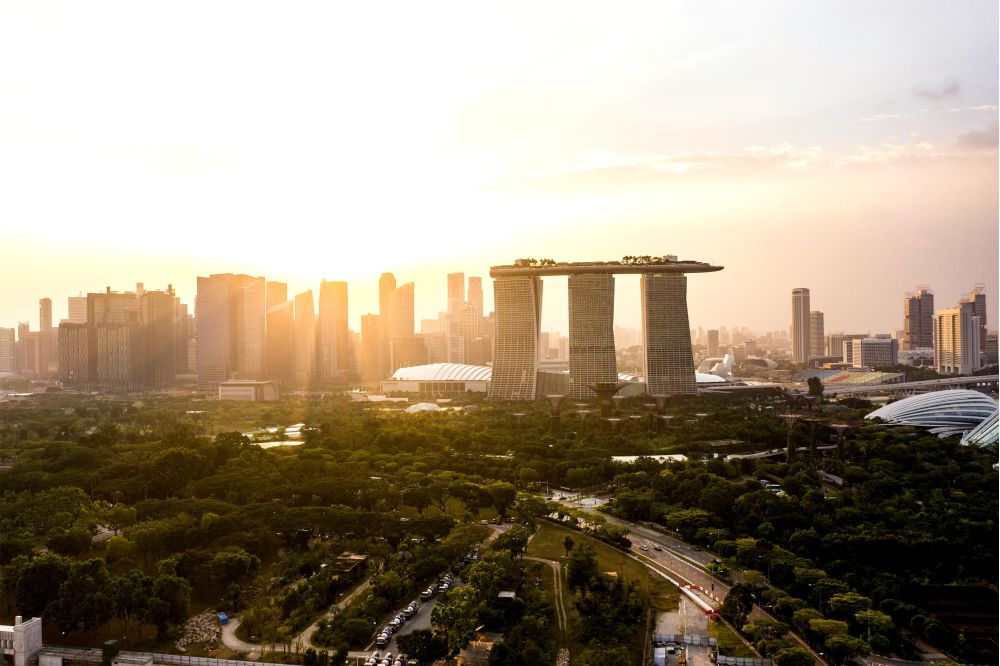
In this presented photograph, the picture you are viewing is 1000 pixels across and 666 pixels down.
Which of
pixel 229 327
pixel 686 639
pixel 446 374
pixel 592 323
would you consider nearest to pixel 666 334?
pixel 592 323

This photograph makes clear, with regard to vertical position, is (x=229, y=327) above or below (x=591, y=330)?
above

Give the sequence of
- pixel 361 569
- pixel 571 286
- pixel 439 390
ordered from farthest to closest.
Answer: pixel 439 390
pixel 571 286
pixel 361 569

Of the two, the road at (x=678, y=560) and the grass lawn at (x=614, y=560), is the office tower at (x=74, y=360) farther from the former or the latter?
the road at (x=678, y=560)

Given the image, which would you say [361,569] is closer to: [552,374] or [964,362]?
[552,374]

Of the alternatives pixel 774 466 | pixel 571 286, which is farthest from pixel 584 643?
pixel 571 286

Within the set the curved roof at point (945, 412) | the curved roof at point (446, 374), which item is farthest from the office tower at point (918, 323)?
the curved roof at point (446, 374)

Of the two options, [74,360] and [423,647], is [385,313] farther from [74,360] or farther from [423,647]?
[423,647]
